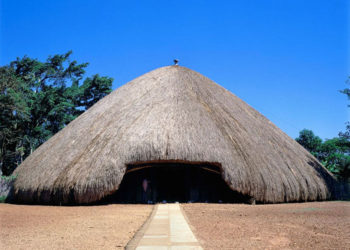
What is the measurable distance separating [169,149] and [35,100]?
1740cm

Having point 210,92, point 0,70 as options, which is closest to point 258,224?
point 210,92

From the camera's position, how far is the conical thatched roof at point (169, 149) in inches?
387

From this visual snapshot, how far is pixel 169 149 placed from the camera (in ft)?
32.5

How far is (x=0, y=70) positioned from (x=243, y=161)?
15.8m

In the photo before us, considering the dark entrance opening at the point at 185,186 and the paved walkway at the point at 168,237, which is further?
the dark entrance opening at the point at 185,186

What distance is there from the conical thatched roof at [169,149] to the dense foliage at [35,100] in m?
8.07

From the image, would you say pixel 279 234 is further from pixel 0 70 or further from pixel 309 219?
pixel 0 70

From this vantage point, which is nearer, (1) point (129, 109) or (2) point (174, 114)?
(2) point (174, 114)

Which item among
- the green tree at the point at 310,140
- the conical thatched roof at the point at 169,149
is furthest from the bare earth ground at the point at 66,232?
the green tree at the point at 310,140

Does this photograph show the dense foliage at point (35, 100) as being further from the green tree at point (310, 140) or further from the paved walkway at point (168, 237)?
the green tree at point (310, 140)

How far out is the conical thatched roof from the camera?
9.84m

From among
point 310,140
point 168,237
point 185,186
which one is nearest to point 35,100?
point 185,186

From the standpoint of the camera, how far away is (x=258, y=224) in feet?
19.7

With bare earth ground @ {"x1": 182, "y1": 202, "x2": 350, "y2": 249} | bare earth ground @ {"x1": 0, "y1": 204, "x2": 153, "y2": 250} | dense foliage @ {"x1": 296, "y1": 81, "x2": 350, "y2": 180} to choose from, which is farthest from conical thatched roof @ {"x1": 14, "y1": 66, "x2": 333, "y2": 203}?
dense foliage @ {"x1": 296, "y1": 81, "x2": 350, "y2": 180}
